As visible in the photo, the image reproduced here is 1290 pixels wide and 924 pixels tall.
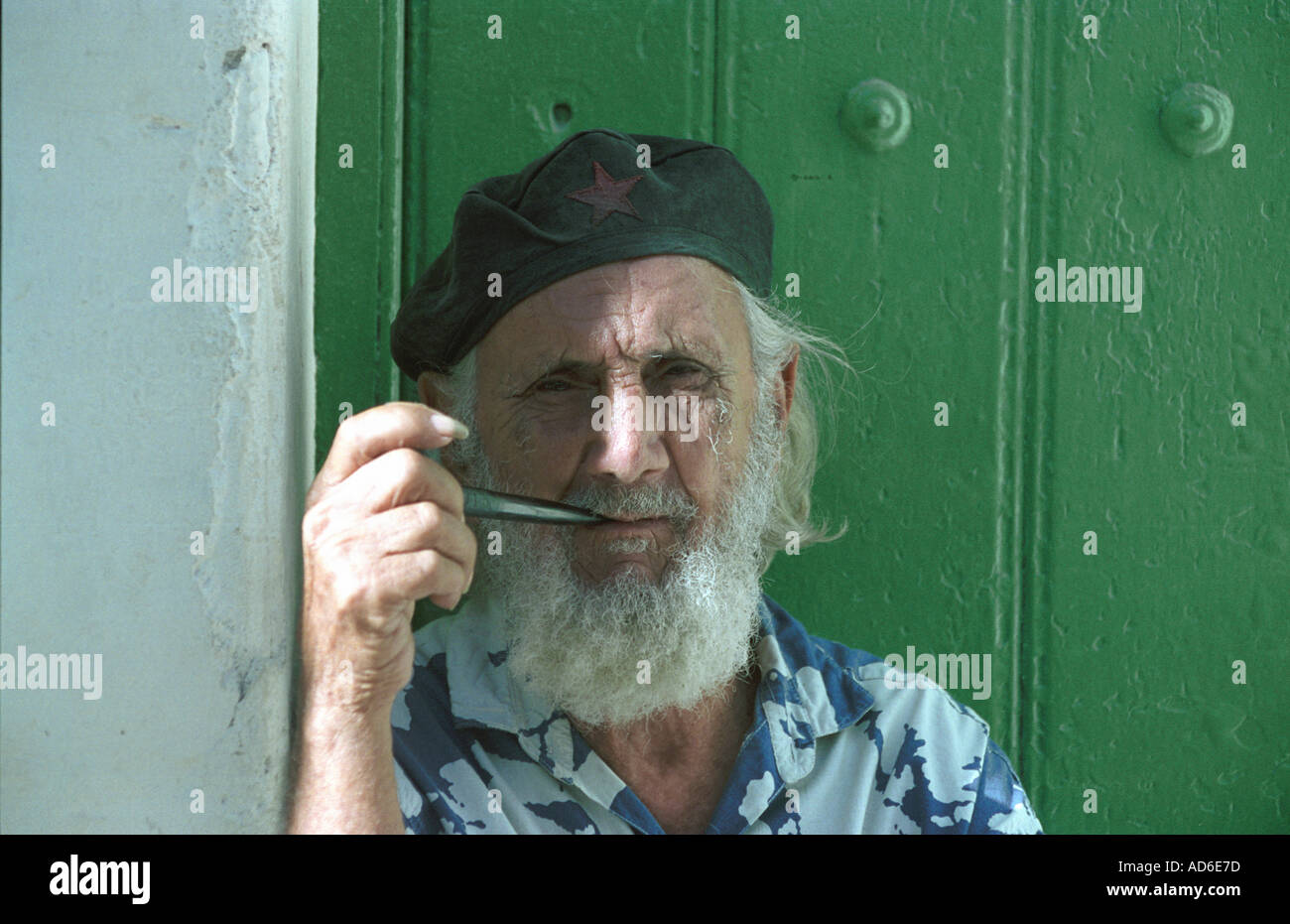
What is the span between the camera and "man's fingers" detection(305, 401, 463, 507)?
1.17 metres

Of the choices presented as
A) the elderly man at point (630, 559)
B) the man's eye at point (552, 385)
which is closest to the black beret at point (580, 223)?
the elderly man at point (630, 559)

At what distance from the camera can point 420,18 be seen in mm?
1714

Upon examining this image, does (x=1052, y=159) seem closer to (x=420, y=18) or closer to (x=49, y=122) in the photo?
(x=420, y=18)

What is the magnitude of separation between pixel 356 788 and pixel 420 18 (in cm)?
117

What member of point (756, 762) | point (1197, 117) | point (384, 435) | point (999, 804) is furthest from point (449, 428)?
point (1197, 117)

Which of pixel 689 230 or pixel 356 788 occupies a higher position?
pixel 689 230

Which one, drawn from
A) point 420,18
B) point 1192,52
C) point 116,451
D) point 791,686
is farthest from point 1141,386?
point 116,451

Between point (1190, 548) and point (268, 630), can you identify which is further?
point (1190, 548)

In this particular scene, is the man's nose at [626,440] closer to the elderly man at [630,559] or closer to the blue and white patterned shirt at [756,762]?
the elderly man at [630,559]

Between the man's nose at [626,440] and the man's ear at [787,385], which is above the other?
the man's ear at [787,385]

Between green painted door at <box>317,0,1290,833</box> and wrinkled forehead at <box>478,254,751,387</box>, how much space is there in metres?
0.30

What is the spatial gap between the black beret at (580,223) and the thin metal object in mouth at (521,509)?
29 centimetres

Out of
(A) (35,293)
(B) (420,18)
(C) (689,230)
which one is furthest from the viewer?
(B) (420,18)

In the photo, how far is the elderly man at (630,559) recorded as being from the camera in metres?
1.43
